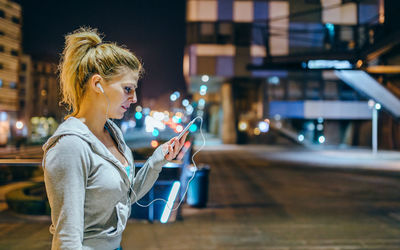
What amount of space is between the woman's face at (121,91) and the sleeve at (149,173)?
0.34 metres

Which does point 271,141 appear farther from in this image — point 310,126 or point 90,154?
point 90,154

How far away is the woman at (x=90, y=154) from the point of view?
1.54m

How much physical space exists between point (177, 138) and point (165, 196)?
7.14m

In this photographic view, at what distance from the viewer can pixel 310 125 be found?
36.0 meters

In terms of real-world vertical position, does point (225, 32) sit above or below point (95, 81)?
above

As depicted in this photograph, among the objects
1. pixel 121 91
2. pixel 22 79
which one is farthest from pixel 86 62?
pixel 22 79

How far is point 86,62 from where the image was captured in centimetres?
178

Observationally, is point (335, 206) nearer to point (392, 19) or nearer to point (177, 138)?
point (392, 19)

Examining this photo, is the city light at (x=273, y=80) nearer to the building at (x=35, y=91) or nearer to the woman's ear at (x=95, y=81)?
the woman's ear at (x=95, y=81)

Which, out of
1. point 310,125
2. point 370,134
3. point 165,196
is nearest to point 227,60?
point 310,125

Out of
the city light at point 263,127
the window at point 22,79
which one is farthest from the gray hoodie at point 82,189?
the window at point 22,79

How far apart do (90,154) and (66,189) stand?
0.62 feet

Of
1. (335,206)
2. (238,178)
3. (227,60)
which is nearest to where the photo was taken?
(335,206)

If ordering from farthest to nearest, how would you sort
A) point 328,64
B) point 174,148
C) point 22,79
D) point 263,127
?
point 22,79, point 263,127, point 328,64, point 174,148
